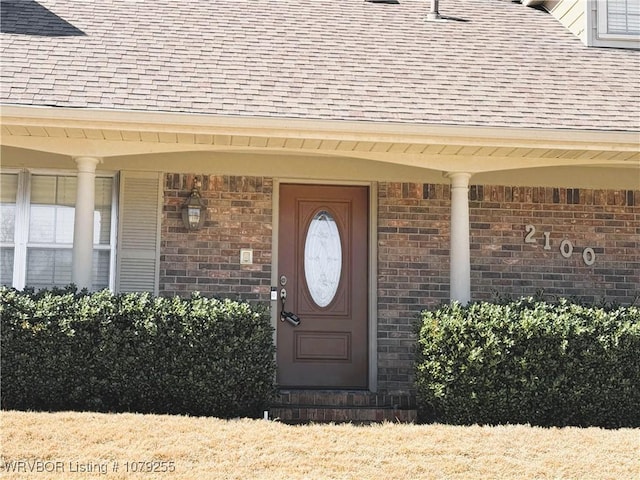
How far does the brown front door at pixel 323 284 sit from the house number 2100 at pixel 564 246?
1.84 metres

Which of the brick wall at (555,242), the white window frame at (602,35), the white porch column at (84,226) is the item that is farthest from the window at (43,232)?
the white window frame at (602,35)

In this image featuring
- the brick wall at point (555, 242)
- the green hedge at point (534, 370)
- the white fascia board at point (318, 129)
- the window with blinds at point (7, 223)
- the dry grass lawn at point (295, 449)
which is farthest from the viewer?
the brick wall at point (555, 242)

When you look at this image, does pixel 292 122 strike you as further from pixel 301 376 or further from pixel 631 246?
pixel 631 246

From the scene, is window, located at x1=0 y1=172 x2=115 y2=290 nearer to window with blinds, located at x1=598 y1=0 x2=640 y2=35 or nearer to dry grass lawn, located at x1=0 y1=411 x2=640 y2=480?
dry grass lawn, located at x1=0 y1=411 x2=640 y2=480

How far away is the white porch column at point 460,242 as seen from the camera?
295 inches

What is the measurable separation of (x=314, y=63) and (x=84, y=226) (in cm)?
302

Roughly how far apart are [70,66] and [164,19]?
1770mm

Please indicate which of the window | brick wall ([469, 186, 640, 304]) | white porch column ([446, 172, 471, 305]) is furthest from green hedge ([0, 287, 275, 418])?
brick wall ([469, 186, 640, 304])

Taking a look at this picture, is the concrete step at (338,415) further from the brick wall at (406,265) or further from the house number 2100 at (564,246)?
the house number 2100 at (564,246)

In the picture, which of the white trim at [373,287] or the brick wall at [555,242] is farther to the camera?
the brick wall at [555,242]

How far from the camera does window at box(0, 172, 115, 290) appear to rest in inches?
319

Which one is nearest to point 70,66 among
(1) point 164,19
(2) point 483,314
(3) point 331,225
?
(1) point 164,19

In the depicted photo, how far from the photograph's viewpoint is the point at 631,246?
8.76 m

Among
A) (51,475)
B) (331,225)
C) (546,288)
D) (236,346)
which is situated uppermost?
(331,225)
